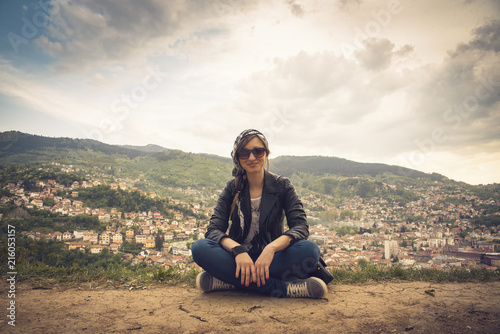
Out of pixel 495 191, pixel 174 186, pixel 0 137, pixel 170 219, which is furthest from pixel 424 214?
pixel 0 137

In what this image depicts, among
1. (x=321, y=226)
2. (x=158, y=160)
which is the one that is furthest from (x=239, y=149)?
(x=158, y=160)

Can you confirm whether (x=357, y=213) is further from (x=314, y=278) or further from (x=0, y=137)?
(x=0, y=137)

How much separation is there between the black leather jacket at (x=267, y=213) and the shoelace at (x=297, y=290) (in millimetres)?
506

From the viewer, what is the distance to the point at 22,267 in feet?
11.2

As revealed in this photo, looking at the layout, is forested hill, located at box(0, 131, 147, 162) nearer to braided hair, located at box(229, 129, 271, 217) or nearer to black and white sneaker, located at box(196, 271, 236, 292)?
black and white sneaker, located at box(196, 271, 236, 292)

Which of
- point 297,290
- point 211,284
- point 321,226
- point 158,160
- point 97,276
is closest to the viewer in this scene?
point 297,290

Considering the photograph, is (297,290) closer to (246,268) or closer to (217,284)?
(246,268)

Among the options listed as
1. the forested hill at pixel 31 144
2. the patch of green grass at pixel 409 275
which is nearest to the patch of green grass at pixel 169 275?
the patch of green grass at pixel 409 275

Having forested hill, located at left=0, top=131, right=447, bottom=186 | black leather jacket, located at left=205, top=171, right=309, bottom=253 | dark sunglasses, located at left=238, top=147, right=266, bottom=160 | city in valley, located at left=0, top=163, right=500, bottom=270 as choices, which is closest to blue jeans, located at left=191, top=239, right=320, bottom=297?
black leather jacket, located at left=205, top=171, right=309, bottom=253

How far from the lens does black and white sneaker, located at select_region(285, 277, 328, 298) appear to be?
8.13 feet

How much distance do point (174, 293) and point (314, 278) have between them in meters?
1.78

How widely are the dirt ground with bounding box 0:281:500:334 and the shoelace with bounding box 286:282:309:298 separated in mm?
60

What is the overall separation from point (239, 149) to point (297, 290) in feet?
5.68

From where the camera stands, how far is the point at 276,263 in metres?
2.49
